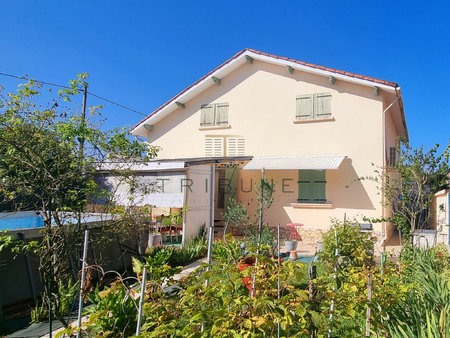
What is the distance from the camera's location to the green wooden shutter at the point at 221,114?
20547 millimetres

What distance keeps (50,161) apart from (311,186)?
14.8 metres

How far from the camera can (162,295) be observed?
4.45 metres

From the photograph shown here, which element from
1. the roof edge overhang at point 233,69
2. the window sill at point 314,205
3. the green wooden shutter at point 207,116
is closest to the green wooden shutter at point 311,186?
the window sill at point 314,205

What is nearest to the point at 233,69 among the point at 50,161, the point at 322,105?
the point at 322,105

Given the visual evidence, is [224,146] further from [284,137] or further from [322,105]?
[322,105]

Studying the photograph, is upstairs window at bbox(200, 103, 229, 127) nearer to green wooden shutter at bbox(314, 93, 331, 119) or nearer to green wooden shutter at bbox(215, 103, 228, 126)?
green wooden shutter at bbox(215, 103, 228, 126)

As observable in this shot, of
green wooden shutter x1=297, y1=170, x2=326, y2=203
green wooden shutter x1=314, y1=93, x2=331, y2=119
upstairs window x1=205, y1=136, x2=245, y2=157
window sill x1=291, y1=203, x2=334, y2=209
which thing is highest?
green wooden shutter x1=314, y1=93, x2=331, y2=119

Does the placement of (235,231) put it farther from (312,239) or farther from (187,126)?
(187,126)

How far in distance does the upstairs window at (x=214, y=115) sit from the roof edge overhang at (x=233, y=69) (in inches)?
59.8

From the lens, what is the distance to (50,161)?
20.2ft

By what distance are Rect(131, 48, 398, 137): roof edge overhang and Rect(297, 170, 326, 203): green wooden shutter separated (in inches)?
228

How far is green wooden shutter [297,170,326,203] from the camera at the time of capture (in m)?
17.5

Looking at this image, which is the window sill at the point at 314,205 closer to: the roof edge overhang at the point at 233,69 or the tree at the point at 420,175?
the tree at the point at 420,175

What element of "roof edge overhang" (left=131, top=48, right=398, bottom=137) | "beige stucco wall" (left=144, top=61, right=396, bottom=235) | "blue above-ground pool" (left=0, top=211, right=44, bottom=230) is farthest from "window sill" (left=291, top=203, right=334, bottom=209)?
"blue above-ground pool" (left=0, top=211, right=44, bottom=230)
